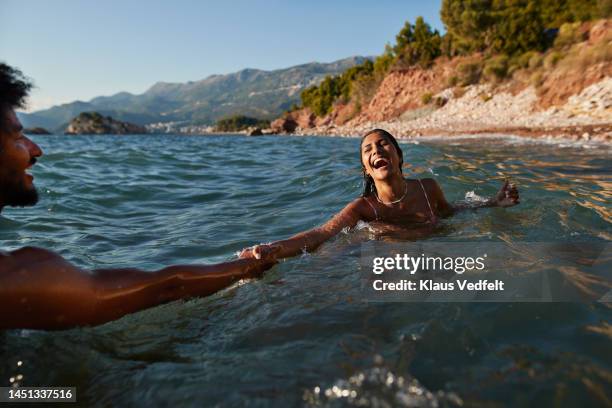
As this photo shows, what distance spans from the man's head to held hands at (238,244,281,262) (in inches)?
58.2

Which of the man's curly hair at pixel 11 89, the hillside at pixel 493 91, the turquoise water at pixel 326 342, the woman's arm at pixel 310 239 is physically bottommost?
the turquoise water at pixel 326 342

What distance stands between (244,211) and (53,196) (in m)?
3.79

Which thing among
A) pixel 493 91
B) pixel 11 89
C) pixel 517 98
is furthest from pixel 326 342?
pixel 493 91

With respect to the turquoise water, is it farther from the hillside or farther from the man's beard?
the hillside

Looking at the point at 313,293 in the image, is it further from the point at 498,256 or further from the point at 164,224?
the point at 164,224

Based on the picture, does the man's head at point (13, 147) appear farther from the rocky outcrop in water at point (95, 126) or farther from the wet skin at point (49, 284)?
the rocky outcrop in water at point (95, 126)

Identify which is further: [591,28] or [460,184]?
[591,28]

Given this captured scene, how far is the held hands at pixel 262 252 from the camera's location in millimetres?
3266

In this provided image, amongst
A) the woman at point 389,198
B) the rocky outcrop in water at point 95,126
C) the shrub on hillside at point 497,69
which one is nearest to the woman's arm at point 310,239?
the woman at point 389,198

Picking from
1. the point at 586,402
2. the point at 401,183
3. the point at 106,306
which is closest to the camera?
the point at 586,402

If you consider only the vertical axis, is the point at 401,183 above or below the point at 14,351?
above

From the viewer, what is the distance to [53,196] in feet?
25.6

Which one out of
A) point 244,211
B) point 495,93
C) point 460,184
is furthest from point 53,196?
point 495,93

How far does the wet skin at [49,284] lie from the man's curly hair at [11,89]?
0.04 metres
